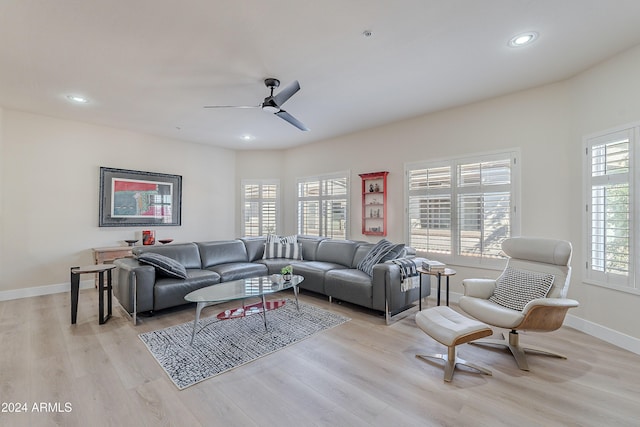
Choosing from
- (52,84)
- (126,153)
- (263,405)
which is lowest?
(263,405)

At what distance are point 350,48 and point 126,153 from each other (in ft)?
15.7

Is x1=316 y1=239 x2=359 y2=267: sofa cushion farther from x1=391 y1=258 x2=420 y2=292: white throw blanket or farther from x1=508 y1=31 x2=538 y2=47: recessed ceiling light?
x1=508 y1=31 x2=538 y2=47: recessed ceiling light

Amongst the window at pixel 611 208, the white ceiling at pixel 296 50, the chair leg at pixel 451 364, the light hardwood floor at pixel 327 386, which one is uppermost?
the white ceiling at pixel 296 50

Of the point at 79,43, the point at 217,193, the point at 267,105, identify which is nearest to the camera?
the point at 79,43

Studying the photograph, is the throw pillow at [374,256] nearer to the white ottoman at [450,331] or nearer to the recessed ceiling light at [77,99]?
the white ottoman at [450,331]

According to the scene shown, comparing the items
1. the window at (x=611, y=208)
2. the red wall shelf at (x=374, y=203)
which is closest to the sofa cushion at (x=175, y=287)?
the red wall shelf at (x=374, y=203)

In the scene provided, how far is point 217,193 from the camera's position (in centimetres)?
661

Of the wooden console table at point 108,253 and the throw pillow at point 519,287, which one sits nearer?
the throw pillow at point 519,287

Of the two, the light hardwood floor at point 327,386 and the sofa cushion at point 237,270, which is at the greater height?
the sofa cushion at point 237,270

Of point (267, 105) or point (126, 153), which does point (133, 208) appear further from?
point (267, 105)

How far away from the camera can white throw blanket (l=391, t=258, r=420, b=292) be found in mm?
3543

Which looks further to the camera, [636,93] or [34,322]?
[34,322]

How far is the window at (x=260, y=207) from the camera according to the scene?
689 centimetres

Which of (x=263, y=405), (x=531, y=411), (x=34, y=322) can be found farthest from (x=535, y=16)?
(x=34, y=322)
